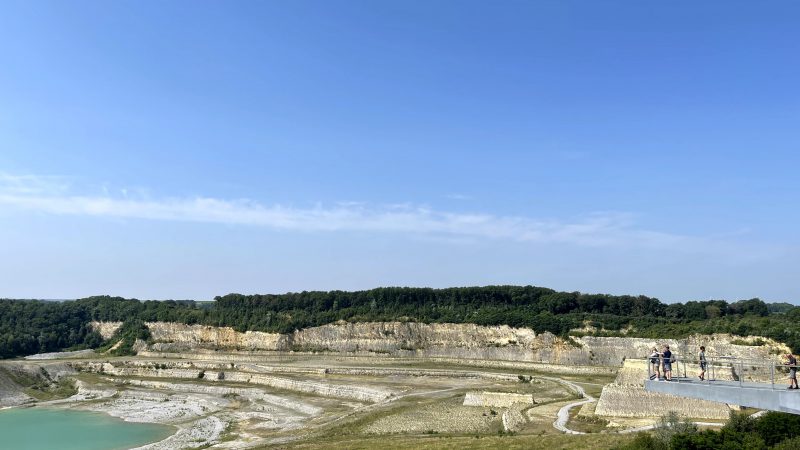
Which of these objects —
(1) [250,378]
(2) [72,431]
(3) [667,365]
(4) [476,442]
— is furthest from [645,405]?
(1) [250,378]

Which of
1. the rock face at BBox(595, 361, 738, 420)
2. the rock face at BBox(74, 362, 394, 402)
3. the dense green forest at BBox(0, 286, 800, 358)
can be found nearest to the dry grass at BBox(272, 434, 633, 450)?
the rock face at BBox(595, 361, 738, 420)

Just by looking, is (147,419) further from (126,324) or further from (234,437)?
(126,324)

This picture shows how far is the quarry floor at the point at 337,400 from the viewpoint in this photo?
3534 centimetres

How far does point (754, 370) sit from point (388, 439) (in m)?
31.5

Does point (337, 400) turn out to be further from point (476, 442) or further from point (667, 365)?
point (667, 365)

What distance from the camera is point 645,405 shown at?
1432 inches

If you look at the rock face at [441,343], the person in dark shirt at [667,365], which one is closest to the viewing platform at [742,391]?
the person in dark shirt at [667,365]

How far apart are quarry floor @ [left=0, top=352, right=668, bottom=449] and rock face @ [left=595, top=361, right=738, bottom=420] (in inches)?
54.8

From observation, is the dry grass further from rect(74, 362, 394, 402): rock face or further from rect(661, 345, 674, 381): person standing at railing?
rect(74, 362, 394, 402): rock face

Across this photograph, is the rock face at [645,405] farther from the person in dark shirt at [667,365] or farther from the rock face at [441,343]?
the rock face at [441,343]

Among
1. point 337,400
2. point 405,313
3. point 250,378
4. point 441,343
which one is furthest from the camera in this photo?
point 405,313

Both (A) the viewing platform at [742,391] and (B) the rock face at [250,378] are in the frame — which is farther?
(B) the rock face at [250,378]

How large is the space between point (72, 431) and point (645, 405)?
4846 centimetres

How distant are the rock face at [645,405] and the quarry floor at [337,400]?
54.8 inches
